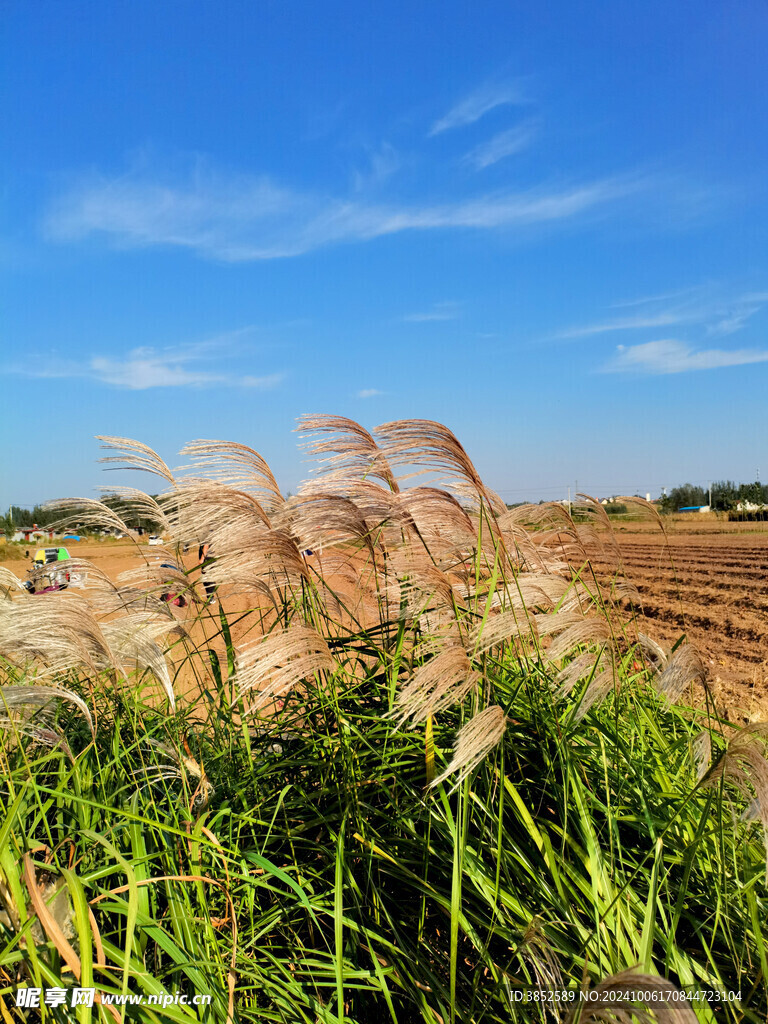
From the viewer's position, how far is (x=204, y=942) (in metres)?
1.80

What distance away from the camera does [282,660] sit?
5.65 feet

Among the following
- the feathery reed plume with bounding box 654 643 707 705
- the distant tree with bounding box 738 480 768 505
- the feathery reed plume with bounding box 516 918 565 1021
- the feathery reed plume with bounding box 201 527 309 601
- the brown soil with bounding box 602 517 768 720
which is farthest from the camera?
the distant tree with bounding box 738 480 768 505

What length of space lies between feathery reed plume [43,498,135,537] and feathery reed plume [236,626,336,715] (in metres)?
1.46

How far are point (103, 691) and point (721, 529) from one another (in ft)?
139

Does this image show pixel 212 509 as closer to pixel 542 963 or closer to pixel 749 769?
pixel 542 963

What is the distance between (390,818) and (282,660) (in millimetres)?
669

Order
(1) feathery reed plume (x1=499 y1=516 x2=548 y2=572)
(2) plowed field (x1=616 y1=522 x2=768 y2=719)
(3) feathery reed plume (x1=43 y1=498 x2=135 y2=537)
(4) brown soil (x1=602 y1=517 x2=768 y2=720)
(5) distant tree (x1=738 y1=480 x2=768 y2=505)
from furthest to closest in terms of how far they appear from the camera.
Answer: (5) distant tree (x1=738 y1=480 x2=768 y2=505) < (2) plowed field (x1=616 y1=522 x2=768 y2=719) < (4) brown soil (x1=602 y1=517 x2=768 y2=720) < (3) feathery reed plume (x1=43 y1=498 x2=135 y2=537) < (1) feathery reed plume (x1=499 y1=516 x2=548 y2=572)

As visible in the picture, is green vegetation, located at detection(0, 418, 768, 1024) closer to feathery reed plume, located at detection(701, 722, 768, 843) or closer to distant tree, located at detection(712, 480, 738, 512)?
feathery reed plume, located at detection(701, 722, 768, 843)

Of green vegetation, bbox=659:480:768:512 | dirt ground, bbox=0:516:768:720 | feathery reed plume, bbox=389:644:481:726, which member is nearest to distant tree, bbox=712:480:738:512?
green vegetation, bbox=659:480:768:512

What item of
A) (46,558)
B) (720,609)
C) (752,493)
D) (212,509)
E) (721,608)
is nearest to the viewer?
(212,509)

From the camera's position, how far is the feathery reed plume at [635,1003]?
94cm

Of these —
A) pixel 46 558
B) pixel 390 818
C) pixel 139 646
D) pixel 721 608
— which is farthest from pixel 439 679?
pixel 721 608

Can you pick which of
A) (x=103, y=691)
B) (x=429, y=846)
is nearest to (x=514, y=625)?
(x=429, y=846)

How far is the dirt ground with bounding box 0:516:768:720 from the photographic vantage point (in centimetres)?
568
